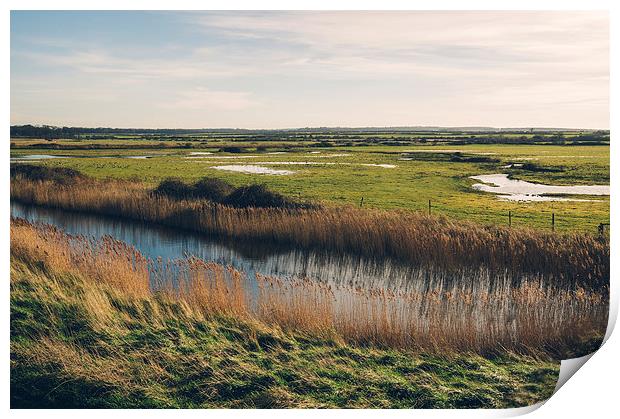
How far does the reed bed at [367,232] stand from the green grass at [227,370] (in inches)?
150

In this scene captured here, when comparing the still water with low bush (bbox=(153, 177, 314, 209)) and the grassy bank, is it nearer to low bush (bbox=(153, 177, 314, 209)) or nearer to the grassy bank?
low bush (bbox=(153, 177, 314, 209))

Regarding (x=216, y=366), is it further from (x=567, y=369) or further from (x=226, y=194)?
(x=226, y=194)

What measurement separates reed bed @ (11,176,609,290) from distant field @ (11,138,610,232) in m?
2.37

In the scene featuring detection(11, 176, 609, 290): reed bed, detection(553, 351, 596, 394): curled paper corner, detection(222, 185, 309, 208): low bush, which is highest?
detection(222, 185, 309, 208): low bush

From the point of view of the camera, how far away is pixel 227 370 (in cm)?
838

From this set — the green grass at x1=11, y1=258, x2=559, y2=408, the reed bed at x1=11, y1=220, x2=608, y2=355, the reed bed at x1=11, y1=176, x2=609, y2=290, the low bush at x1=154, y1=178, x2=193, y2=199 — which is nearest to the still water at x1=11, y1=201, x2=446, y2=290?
the reed bed at x1=11, y1=176, x2=609, y2=290

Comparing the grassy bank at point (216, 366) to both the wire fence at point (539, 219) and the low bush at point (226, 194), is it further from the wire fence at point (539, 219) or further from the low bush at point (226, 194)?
the low bush at point (226, 194)

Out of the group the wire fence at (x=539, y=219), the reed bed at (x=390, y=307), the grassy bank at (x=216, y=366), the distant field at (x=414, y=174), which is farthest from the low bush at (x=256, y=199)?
the grassy bank at (x=216, y=366)

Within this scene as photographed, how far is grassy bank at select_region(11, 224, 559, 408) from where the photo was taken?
8203 mm

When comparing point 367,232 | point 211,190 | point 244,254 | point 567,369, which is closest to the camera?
point 567,369

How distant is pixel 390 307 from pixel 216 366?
4017 mm

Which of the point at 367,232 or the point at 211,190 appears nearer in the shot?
the point at 367,232

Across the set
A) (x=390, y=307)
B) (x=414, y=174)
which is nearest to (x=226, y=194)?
(x=390, y=307)
